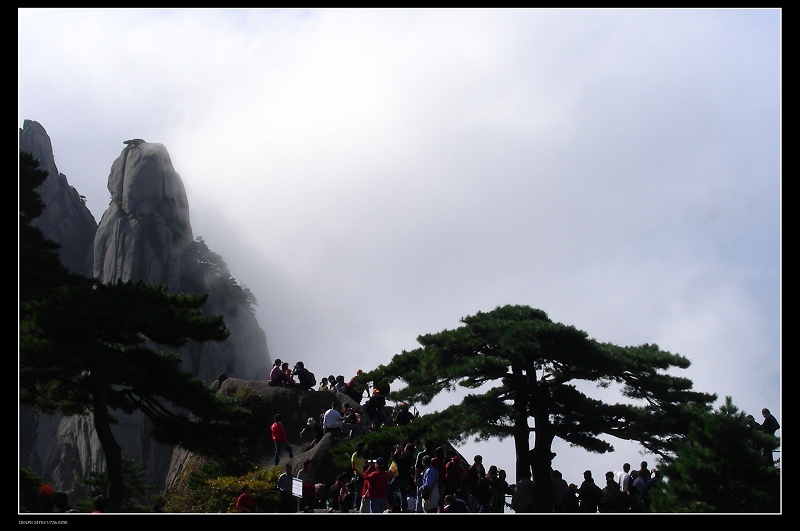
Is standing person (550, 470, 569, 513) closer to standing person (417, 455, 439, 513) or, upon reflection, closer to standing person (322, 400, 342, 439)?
standing person (417, 455, 439, 513)

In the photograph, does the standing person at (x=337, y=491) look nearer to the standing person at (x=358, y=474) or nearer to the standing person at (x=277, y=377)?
the standing person at (x=358, y=474)

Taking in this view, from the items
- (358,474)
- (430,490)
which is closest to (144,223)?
(358,474)

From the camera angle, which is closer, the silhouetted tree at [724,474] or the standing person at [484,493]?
the silhouetted tree at [724,474]

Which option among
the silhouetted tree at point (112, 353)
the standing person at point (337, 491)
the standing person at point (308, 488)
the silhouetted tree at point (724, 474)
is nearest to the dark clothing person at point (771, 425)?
the silhouetted tree at point (724, 474)

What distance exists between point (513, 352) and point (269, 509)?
5651 millimetres

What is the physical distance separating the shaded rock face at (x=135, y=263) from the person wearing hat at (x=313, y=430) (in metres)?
25.9

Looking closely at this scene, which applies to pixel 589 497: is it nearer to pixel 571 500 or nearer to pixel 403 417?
pixel 571 500

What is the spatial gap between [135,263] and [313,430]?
99.3 feet

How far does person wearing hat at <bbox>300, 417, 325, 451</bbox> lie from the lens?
18453mm

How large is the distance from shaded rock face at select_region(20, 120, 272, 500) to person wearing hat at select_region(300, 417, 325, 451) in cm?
2585

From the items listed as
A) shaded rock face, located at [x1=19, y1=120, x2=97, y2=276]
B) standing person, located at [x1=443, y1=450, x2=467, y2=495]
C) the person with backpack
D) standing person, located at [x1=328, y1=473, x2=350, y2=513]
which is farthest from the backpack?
shaded rock face, located at [x1=19, y1=120, x2=97, y2=276]

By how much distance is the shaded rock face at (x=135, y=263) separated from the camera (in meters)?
42.9
